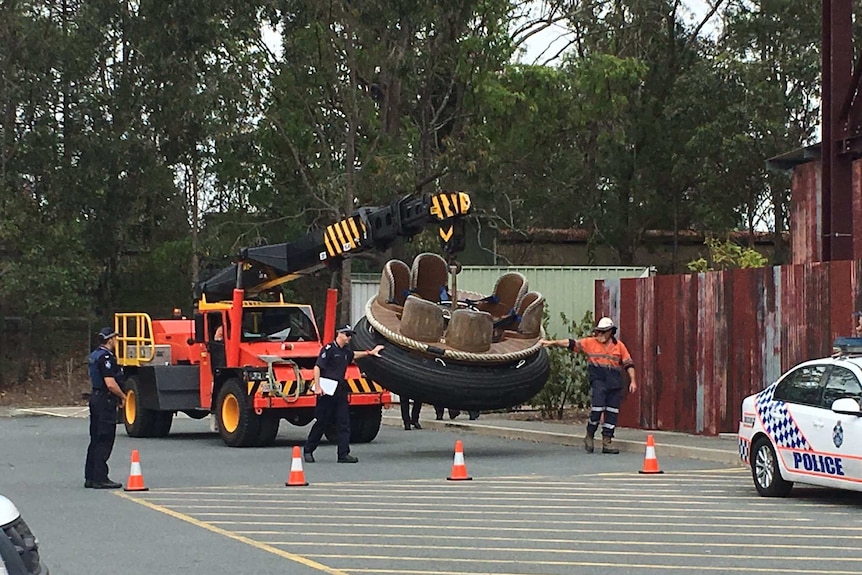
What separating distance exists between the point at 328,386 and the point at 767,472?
244 inches

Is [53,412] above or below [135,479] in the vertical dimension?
below

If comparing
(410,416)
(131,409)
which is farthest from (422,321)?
(131,409)

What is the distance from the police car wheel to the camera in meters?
13.9

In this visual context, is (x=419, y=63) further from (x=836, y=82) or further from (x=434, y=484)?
(x=434, y=484)

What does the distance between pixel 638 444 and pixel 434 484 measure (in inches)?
189

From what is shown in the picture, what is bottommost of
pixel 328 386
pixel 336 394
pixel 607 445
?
pixel 607 445

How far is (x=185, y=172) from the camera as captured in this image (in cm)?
4269

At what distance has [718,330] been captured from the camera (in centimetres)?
2055

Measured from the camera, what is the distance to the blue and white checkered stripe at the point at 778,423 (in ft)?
44.3

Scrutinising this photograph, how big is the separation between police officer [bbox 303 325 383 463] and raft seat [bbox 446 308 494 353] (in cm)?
99

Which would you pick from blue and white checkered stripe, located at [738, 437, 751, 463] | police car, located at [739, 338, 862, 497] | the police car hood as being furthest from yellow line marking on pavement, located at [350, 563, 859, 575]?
blue and white checkered stripe, located at [738, 437, 751, 463]

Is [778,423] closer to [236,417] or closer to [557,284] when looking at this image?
[236,417]

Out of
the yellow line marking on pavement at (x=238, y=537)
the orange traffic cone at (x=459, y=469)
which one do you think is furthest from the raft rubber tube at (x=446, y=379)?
the yellow line marking on pavement at (x=238, y=537)

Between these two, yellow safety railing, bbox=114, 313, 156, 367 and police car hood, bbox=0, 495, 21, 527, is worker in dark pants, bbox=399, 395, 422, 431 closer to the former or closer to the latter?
yellow safety railing, bbox=114, 313, 156, 367
